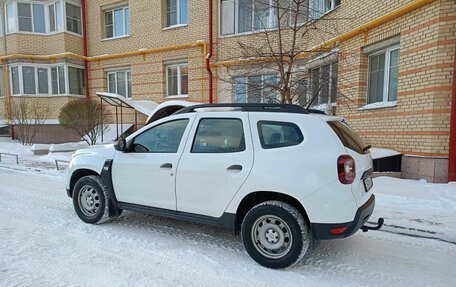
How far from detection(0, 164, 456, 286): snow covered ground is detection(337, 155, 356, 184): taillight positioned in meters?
0.97

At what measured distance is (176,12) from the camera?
13.4 m

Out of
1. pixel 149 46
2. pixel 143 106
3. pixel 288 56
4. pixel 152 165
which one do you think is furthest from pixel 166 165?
pixel 149 46

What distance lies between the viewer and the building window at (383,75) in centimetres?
727

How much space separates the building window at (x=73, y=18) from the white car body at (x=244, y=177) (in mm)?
13965

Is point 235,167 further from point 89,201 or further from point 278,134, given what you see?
point 89,201

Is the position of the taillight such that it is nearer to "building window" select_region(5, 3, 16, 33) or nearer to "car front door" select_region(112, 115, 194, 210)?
"car front door" select_region(112, 115, 194, 210)

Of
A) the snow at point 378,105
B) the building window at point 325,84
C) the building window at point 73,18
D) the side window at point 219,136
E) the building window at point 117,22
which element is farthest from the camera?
the building window at point 73,18

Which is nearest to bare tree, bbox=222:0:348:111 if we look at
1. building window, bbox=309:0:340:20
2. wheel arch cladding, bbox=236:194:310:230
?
building window, bbox=309:0:340:20

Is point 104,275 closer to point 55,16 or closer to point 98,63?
point 98,63

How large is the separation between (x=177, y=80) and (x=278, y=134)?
11.2m

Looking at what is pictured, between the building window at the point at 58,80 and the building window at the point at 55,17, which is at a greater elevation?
the building window at the point at 55,17

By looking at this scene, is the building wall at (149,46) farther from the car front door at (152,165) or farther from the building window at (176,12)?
the car front door at (152,165)

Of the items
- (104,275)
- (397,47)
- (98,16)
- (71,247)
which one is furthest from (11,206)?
(98,16)

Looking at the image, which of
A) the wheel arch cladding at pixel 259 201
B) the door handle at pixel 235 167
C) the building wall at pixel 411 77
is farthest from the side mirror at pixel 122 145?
the building wall at pixel 411 77
